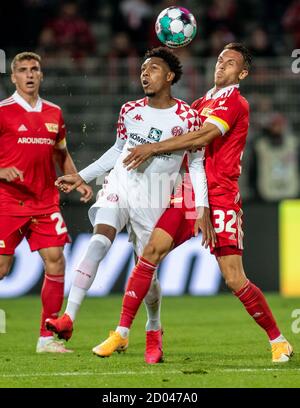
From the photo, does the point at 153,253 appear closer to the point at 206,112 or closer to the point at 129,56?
the point at 206,112

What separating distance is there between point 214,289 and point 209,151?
6192 millimetres

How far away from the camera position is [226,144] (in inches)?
332

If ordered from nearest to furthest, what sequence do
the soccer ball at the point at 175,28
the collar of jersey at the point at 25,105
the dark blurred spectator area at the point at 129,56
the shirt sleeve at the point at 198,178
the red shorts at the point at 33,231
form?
1. the shirt sleeve at the point at 198,178
2. the soccer ball at the point at 175,28
3. the red shorts at the point at 33,231
4. the collar of jersey at the point at 25,105
5. the dark blurred spectator area at the point at 129,56

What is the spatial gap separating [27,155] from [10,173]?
29cm

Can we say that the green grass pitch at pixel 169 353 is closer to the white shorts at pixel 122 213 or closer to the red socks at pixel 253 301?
the red socks at pixel 253 301

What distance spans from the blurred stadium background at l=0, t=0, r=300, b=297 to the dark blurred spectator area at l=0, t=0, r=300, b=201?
2 cm

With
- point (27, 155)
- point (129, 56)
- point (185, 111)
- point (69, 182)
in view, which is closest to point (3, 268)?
point (27, 155)

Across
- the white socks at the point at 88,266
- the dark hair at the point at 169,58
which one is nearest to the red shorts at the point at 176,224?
the white socks at the point at 88,266

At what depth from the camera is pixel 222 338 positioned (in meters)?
10.1

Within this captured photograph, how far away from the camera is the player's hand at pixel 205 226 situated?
8.21 meters

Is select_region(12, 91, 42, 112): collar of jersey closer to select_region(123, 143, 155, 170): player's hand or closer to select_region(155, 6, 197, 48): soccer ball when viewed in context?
select_region(155, 6, 197, 48): soccer ball

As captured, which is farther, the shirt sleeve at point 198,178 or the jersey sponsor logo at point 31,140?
the jersey sponsor logo at point 31,140

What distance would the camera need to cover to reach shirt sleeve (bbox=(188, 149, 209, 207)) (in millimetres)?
8227
